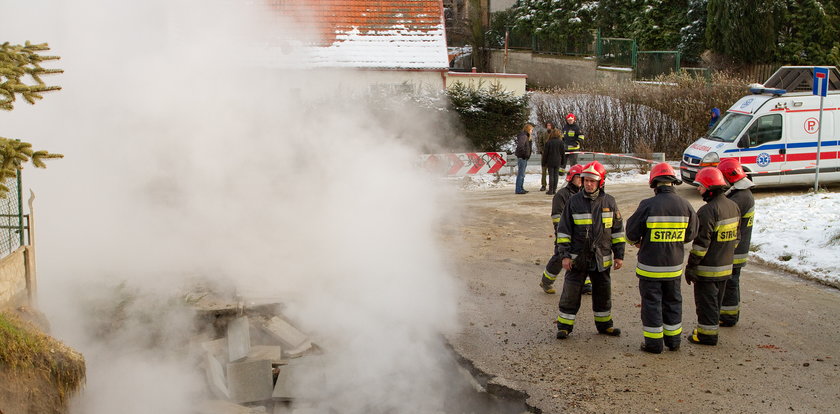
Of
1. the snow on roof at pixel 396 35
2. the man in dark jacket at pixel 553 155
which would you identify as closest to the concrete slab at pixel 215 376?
the man in dark jacket at pixel 553 155

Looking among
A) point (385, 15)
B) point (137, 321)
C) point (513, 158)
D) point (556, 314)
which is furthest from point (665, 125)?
point (137, 321)

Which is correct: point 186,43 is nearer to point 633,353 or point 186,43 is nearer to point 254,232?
point 254,232

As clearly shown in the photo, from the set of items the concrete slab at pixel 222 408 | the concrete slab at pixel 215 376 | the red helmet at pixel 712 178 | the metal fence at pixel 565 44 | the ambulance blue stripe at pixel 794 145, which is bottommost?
the concrete slab at pixel 222 408

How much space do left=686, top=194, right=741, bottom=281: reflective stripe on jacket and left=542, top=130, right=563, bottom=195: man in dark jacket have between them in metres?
8.97

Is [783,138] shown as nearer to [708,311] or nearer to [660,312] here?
[708,311]

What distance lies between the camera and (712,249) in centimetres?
699

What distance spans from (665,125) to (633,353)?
1522cm

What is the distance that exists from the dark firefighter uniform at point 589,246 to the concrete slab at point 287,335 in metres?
2.45

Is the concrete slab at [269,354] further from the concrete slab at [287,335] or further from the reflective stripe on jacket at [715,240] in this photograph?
the reflective stripe on jacket at [715,240]

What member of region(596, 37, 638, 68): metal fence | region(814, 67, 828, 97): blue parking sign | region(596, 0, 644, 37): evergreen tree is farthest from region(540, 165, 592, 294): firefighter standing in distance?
region(596, 0, 644, 37): evergreen tree

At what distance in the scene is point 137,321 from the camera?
675cm

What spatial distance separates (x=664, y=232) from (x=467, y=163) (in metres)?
11.5

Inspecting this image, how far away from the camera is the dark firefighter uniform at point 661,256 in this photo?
6668 mm

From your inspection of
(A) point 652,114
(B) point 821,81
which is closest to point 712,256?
(B) point 821,81
